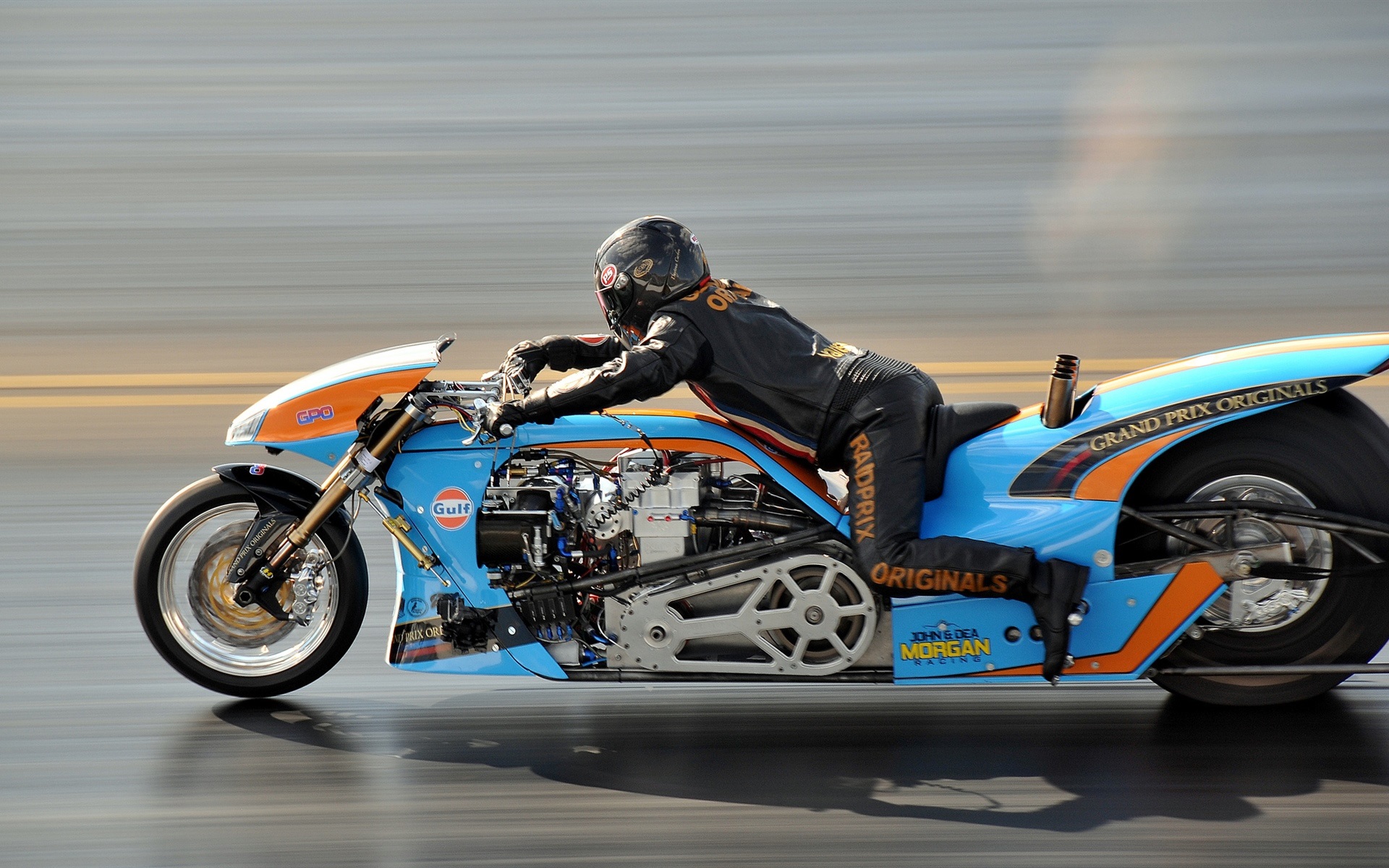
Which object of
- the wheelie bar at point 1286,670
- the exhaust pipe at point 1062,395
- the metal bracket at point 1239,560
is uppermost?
the exhaust pipe at point 1062,395

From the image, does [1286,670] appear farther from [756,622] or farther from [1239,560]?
[756,622]

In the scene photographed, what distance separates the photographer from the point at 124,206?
38.7 feet

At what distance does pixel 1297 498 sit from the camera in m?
4.78

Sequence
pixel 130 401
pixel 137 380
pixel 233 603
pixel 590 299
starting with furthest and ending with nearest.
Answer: pixel 590 299 < pixel 137 380 < pixel 130 401 < pixel 233 603

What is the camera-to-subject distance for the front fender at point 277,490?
→ 16.7 ft

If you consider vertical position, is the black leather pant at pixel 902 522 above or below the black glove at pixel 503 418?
below

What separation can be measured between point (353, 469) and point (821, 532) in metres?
1.65

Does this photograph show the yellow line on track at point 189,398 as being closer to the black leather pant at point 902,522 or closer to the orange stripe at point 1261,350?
the orange stripe at point 1261,350

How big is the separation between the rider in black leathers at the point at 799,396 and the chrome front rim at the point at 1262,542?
57 cm

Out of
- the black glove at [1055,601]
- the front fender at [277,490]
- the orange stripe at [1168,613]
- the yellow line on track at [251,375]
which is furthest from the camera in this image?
the yellow line on track at [251,375]

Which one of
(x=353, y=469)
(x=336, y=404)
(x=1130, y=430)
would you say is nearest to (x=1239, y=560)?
(x=1130, y=430)

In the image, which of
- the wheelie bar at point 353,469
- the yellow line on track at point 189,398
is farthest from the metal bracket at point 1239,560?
the yellow line on track at point 189,398

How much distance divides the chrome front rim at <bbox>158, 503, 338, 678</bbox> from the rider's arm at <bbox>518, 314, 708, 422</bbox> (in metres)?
1.09

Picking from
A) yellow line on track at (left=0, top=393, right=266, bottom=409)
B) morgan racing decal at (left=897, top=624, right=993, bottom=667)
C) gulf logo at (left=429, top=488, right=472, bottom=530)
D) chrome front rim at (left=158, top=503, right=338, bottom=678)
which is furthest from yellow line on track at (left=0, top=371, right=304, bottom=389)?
morgan racing decal at (left=897, top=624, right=993, bottom=667)
